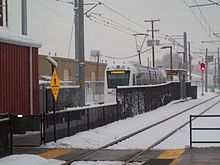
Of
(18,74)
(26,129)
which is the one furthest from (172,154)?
(18,74)

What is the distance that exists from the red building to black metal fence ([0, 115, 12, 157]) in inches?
112

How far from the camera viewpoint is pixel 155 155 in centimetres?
1353

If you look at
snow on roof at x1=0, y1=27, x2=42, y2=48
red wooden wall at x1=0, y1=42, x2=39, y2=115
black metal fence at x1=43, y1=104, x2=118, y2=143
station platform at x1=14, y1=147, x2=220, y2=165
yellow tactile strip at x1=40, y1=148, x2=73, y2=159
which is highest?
snow on roof at x1=0, y1=27, x2=42, y2=48

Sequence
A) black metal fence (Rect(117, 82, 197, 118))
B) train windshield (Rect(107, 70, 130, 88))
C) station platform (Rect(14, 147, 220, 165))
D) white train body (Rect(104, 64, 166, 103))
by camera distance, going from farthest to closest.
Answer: train windshield (Rect(107, 70, 130, 88)), white train body (Rect(104, 64, 166, 103)), black metal fence (Rect(117, 82, 197, 118)), station platform (Rect(14, 147, 220, 165))

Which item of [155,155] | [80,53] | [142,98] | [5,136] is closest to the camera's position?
[5,136]

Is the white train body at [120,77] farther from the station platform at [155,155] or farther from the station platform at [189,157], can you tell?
the station platform at [189,157]

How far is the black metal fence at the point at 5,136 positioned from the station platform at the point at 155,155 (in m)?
0.92

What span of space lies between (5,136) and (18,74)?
14.8ft

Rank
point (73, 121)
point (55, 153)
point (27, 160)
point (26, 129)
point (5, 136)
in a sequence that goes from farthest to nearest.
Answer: point (73, 121)
point (26, 129)
point (55, 153)
point (5, 136)
point (27, 160)

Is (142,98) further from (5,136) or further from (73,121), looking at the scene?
(5,136)

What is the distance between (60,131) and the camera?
1722cm

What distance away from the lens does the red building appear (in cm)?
1639

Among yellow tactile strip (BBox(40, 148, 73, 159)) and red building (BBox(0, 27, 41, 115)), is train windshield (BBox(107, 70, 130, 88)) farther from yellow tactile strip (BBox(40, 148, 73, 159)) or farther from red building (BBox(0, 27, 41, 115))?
yellow tactile strip (BBox(40, 148, 73, 159))

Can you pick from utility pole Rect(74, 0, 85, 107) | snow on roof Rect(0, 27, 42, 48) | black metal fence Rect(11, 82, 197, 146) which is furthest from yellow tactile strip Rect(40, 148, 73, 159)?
utility pole Rect(74, 0, 85, 107)
